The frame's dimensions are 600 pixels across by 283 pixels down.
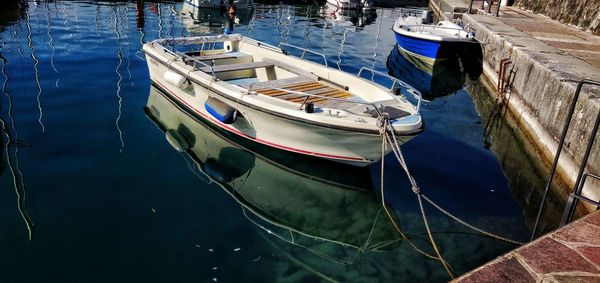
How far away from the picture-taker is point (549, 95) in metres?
9.20

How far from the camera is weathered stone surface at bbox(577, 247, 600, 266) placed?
3758 mm

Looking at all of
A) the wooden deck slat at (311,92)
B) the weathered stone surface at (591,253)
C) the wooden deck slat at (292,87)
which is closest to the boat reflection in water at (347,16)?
the wooden deck slat at (292,87)

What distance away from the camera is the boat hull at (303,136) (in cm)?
697

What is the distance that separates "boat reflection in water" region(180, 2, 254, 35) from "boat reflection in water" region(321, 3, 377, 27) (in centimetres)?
567

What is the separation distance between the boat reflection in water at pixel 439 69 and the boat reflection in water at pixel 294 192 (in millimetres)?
7976

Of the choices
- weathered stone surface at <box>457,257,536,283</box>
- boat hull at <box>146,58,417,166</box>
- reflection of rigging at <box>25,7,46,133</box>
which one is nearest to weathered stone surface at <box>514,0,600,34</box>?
boat hull at <box>146,58,417,166</box>

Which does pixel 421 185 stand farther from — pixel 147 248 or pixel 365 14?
pixel 365 14

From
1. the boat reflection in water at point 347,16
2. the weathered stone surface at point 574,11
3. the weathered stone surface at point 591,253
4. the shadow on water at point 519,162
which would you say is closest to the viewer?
the weathered stone surface at point 591,253

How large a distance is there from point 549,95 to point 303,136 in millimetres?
5926

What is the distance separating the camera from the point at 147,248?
5398 millimetres

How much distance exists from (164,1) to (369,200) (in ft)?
92.5

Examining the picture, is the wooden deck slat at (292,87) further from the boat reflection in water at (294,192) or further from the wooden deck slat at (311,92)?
the boat reflection in water at (294,192)

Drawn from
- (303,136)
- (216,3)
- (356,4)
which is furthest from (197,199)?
(356,4)

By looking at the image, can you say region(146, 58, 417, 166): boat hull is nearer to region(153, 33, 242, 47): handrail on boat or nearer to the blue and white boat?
region(153, 33, 242, 47): handrail on boat
